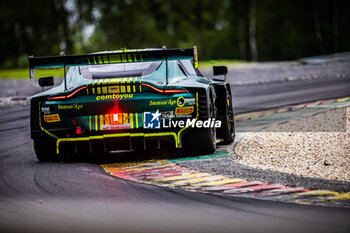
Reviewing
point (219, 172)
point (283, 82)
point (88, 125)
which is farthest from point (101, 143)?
point (283, 82)

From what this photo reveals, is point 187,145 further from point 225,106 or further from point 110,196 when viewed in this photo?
point 110,196

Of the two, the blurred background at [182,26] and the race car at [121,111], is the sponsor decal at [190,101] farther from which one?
the blurred background at [182,26]

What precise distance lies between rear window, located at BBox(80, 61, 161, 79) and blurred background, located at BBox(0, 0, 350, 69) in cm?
5024

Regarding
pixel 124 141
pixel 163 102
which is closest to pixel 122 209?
pixel 124 141

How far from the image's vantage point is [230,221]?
501 centimetres

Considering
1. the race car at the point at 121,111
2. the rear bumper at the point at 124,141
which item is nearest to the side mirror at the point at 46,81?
Answer: the race car at the point at 121,111

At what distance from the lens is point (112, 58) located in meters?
8.23

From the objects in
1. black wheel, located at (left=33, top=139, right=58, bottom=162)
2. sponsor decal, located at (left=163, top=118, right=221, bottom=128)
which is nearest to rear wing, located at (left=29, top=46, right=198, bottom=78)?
sponsor decal, located at (left=163, top=118, right=221, bottom=128)

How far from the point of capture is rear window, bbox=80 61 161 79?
333 inches

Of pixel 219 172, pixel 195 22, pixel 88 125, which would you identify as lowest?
pixel 219 172

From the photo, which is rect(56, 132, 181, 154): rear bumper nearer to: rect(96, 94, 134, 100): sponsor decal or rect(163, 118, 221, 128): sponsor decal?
rect(163, 118, 221, 128): sponsor decal

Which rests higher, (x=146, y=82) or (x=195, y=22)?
(x=195, y=22)

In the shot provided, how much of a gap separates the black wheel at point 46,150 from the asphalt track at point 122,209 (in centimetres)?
34

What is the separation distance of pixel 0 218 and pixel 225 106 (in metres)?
4.67
